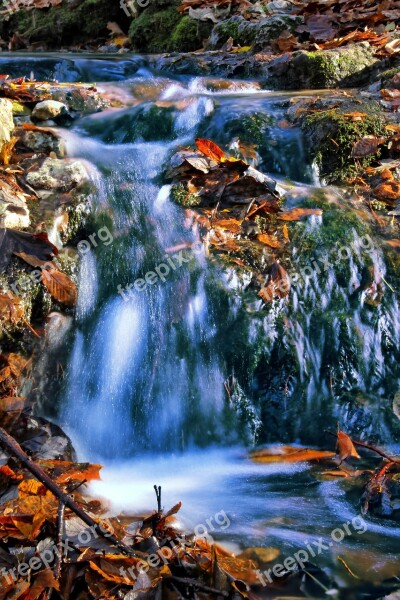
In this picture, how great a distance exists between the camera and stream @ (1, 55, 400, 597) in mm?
2713

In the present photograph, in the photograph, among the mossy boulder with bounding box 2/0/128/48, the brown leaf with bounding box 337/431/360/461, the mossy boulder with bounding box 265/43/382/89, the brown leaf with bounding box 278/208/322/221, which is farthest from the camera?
the mossy boulder with bounding box 2/0/128/48

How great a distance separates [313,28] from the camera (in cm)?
701

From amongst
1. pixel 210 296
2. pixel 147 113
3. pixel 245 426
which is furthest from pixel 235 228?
pixel 147 113

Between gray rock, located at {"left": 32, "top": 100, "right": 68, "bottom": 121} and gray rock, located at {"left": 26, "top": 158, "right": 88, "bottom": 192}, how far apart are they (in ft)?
3.39

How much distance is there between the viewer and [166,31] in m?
8.81

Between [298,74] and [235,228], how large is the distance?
3.20 metres

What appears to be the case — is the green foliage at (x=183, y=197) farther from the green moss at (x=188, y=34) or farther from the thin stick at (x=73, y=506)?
the green moss at (x=188, y=34)

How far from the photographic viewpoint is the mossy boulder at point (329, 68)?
599 centimetres

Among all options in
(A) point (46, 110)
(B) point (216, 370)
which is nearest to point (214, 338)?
Result: (B) point (216, 370)

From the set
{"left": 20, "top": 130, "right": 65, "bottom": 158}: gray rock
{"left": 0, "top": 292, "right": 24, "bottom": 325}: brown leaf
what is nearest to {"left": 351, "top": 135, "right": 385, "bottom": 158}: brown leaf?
{"left": 20, "top": 130, "right": 65, "bottom": 158}: gray rock

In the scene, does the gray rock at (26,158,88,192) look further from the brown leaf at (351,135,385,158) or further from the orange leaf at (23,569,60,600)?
the orange leaf at (23,569,60,600)

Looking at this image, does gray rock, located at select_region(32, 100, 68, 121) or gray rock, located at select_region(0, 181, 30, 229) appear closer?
gray rock, located at select_region(0, 181, 30, 229)

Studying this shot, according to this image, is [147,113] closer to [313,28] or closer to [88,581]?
[313,28]

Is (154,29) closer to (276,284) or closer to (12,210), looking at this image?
(12,210)
